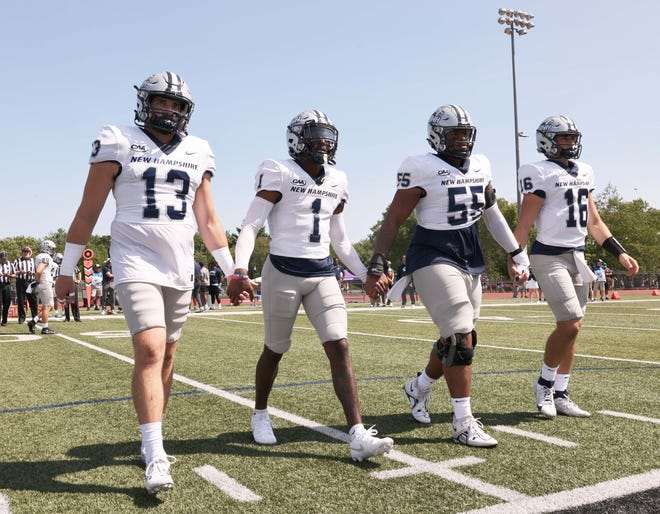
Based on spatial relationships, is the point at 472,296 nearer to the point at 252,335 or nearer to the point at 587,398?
the point at 587,398

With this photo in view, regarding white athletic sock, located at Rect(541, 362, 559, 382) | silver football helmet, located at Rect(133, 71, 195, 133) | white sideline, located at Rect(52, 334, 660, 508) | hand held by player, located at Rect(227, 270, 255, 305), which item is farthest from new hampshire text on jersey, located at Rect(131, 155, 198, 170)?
white athletic sock, located at Rect(541, 362, 559, 382)

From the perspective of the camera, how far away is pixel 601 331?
436 inches

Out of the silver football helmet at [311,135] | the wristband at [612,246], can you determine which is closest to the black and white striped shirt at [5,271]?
the silver football helmet at [311,135]

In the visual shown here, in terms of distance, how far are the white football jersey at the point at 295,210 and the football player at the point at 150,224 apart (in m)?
0.52

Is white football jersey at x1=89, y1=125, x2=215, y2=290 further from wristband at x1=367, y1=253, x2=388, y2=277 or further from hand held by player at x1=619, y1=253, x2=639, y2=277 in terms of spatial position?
hand held by player at x1=619, y1=253, x2=639, y2=277

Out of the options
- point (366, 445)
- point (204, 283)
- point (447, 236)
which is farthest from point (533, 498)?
point (204, 283)

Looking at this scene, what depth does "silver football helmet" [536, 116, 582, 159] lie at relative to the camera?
15.7 feet

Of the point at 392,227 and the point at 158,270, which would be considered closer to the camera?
the point at 158,270

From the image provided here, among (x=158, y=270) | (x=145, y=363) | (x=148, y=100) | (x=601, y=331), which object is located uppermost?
(x=148, y=100)

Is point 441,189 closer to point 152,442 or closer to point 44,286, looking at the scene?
point 152,442

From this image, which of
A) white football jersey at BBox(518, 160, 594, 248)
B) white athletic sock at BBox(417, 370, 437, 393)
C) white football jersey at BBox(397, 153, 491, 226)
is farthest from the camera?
white football jersey at BBox(518, 160, 594, 248)

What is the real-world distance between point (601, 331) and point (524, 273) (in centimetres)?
746

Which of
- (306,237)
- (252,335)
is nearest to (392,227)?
(306,237)

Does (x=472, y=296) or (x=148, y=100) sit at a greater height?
(x=148, y=100)
